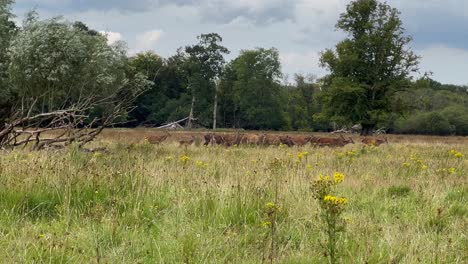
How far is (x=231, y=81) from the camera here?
263ft

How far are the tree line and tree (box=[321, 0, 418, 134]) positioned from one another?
0.08 m

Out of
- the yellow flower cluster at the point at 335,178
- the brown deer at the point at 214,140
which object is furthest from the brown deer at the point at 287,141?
the yellow flower cluster at the point at 335,178

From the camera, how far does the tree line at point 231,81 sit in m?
15.3

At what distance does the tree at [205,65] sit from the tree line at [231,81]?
153 millimetres

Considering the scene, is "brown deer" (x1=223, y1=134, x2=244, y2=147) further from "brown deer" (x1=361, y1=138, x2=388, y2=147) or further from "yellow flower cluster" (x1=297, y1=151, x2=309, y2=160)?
"yellow flower cluster" (x1=297, y1=151, x2=309, y2=160)

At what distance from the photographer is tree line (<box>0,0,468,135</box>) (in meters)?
15.3

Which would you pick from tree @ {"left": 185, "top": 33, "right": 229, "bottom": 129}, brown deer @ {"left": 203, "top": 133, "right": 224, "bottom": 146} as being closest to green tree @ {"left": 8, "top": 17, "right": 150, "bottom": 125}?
brown deer @ {"left": 203, "top": 133, "right": 224, "bottom": 146}

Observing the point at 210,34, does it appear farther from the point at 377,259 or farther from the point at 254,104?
the point at 377,259

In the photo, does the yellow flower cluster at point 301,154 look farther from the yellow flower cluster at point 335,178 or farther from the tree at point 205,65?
the tree at point 205,65

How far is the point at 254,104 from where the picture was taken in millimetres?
74500

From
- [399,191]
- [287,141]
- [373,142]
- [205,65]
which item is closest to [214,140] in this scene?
[287,141]

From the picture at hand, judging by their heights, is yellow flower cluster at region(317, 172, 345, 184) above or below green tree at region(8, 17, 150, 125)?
below

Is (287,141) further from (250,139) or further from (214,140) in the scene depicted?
(214,140)

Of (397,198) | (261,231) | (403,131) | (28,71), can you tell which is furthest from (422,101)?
(261,231)
